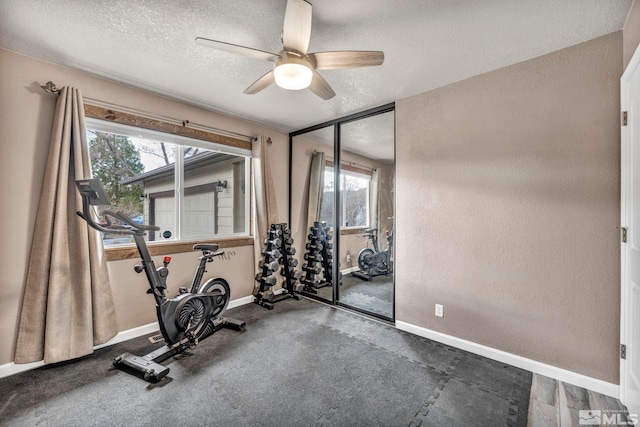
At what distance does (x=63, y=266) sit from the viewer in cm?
226

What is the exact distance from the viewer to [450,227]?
2.65m

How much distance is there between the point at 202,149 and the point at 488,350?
3.81m

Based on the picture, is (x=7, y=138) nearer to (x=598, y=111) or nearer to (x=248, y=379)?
(x=248, y=379)

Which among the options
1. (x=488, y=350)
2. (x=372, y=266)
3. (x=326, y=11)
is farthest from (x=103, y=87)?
(x=488, y=350)

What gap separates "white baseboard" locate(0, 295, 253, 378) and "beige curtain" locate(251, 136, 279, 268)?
2.00 feet

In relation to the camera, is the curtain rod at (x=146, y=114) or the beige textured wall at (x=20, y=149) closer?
the beige textured wall at (x=20, y=149)

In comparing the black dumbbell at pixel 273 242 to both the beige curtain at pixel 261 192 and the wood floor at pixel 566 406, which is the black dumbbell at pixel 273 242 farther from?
the wood floor at pixel 566 406

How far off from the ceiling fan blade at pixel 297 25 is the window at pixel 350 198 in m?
2.11

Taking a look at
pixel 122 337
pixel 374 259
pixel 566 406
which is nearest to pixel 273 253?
pixel 374 259

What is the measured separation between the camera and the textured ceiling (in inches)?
67.0

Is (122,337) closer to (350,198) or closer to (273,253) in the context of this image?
(273,253)

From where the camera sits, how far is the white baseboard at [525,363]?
76.1 inches

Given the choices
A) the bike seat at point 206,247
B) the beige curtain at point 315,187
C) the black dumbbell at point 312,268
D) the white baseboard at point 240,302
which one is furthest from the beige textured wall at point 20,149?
the beige curtain at point 315,187

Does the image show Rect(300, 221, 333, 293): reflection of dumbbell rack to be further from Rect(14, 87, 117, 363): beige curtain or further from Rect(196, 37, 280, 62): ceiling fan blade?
Rect(196, 37, 280, 62): ceiling fan blade
